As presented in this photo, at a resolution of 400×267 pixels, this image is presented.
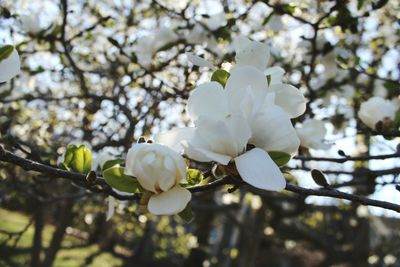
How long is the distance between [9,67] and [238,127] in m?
0.38

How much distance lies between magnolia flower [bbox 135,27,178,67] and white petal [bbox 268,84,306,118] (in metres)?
1.26

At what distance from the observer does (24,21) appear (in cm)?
198

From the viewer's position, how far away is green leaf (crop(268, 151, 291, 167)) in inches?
29.6

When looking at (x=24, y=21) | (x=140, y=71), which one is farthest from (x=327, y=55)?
(x=24, y=21)

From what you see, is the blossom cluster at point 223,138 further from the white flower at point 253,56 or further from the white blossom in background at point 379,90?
the white blossom in background at point 379,90

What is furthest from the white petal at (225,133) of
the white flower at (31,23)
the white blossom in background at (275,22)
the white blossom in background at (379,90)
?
the white blossom in background at (379,90)

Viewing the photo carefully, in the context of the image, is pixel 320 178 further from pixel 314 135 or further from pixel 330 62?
pixel 330 62

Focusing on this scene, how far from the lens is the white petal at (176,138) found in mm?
740

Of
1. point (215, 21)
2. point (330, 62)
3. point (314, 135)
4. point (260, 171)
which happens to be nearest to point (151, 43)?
point (215, 21)

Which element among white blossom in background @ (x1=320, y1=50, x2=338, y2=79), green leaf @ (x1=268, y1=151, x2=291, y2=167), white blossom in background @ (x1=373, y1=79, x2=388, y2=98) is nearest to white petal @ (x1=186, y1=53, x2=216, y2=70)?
A: green leaf @ (x1=268, y1=151, x2=291, y2=167)

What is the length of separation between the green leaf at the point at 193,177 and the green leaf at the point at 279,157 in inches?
4.9

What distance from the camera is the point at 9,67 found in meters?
0.77

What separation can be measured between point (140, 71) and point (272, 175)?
1609 mm

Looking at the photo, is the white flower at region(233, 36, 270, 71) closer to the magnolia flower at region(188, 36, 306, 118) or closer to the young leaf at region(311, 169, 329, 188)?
the magnolia flower at region(188, 36, 306, 118)
